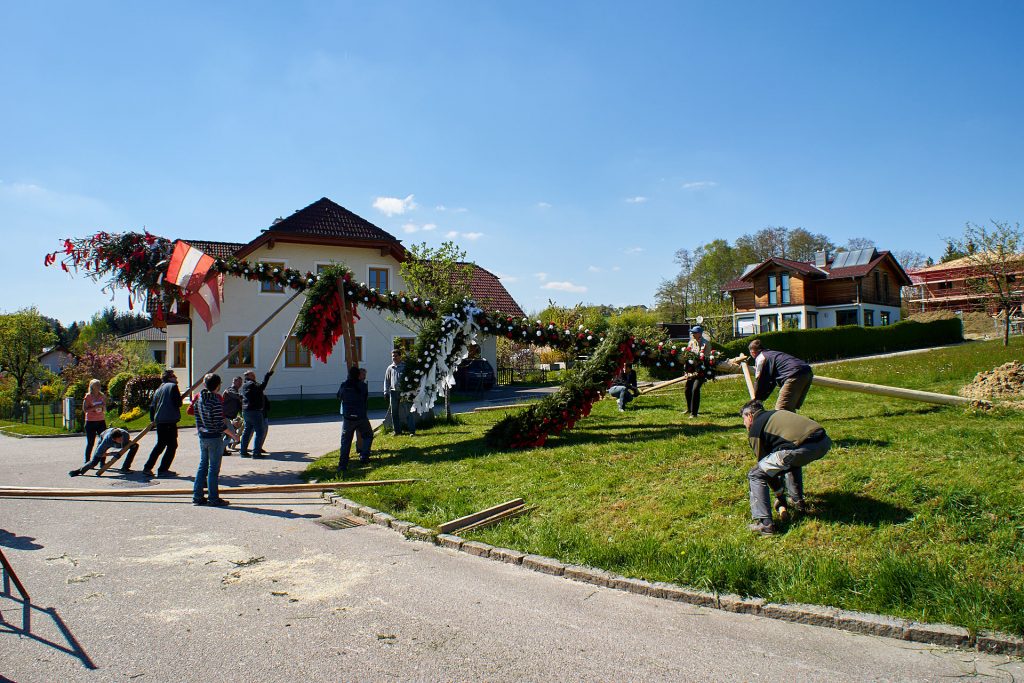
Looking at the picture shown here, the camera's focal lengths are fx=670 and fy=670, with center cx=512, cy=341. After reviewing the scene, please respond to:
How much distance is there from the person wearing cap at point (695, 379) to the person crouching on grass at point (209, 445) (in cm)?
829

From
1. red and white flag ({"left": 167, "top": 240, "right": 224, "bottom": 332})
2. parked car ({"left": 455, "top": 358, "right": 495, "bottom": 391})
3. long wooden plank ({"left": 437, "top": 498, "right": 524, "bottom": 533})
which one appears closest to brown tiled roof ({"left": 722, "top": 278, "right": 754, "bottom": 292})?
parked car ({"left": 455, "top": 358, "right": 495, "bottom": 391})

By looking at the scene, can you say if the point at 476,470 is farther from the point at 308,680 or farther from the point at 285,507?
the point at 308,680

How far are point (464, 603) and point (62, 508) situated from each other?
22.2ft

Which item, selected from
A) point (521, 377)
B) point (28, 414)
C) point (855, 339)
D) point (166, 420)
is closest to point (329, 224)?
point (521, 377)

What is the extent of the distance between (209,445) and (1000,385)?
42.1 ft

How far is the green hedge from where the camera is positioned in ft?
109

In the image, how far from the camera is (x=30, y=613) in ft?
16.7

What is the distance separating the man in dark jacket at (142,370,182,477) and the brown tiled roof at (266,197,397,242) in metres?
18.1

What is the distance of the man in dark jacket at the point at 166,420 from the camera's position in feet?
38.6

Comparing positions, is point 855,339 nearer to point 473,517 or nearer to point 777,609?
point 473,517

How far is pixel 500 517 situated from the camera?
25.0 feet

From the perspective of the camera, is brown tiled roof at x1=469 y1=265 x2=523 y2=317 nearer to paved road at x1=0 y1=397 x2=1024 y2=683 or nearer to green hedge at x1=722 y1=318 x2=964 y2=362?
green hedge at x1=722 y1=318 x2=964 y2=362

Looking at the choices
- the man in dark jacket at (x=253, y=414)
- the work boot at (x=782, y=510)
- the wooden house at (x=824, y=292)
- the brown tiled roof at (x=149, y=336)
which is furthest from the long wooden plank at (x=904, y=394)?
the brown tiled roof at (x=149, y=336)

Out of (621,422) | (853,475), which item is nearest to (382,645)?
(853,475)
